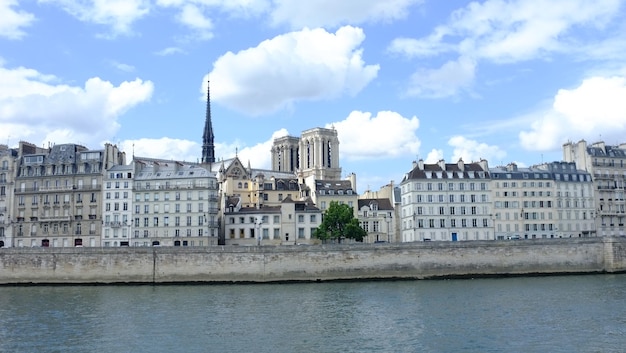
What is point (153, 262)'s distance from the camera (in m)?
50.1

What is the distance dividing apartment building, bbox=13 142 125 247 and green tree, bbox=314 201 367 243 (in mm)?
22307

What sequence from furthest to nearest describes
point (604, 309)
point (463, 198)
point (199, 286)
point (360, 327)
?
point (463, 198)
point (199, 286)
point (604, 309)
point (360, 327)

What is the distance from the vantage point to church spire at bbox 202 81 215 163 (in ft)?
343

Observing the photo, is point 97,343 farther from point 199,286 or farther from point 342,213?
point 342,213

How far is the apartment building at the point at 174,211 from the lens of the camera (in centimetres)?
6122

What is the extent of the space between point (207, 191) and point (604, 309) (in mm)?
39561

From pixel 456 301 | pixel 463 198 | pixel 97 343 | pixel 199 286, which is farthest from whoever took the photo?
pixel 463 198

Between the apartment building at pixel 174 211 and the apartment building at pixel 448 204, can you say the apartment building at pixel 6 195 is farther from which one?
the apartment building at pixel 448 204

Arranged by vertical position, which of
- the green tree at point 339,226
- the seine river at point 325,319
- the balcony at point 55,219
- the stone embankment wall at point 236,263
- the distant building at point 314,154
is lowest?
the seine river at point 325,319

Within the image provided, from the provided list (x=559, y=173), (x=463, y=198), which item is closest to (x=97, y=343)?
(x=463, y=198)

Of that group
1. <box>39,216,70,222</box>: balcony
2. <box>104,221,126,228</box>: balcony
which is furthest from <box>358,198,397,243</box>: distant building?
<box>39,216,70,222</box>: balcony

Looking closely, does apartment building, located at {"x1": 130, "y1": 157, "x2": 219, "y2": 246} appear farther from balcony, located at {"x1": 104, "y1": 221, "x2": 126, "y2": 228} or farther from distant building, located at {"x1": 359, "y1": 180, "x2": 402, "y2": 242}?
distant building, located at {"x1": 359, "y1": 180, "x2": 402, "y2": 242}

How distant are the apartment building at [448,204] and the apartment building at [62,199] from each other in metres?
31.6

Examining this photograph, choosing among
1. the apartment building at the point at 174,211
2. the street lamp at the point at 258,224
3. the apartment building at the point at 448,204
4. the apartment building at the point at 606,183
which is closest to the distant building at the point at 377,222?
the apartment building at the point at 448,204
